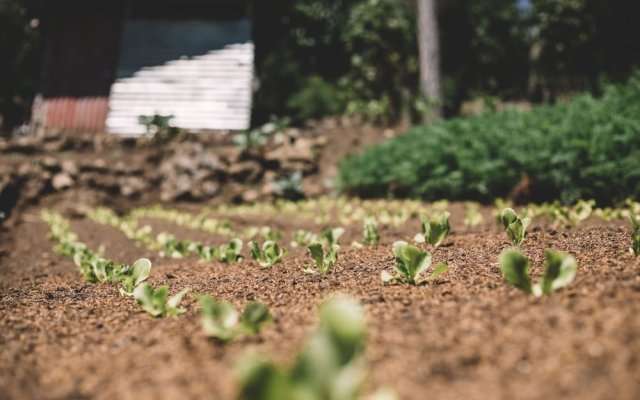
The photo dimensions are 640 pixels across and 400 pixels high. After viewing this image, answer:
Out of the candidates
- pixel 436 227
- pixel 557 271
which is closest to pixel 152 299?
pixel 557 271

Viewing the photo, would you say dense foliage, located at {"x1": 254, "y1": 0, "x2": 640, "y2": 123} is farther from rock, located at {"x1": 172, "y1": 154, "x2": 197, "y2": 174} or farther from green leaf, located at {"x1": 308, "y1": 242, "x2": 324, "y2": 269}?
green leaf, located at {"x1": 308, "y1": 242, "x2": 324, "y2": 269}

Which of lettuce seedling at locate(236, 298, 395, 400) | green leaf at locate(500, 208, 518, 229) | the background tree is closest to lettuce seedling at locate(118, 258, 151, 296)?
lettuce seedling at locate(236, 298, 395, 400)

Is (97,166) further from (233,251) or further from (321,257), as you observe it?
(321,257)

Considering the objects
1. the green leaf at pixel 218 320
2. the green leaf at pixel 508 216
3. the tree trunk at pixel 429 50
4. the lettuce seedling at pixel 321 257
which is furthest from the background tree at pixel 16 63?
the green leaf at pixel 218 320

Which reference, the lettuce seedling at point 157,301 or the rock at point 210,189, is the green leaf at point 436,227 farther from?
the rock at point 210,189

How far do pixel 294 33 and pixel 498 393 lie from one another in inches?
609

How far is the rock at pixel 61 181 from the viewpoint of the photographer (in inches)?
341

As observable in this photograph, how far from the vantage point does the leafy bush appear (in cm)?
445

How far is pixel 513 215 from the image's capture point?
2441mm

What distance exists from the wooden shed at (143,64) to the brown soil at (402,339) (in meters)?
10.1

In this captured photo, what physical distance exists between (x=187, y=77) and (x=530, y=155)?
9524 millimetres

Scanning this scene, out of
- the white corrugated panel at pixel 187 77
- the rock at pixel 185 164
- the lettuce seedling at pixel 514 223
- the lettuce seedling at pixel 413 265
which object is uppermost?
the white corrugated panel at pixel 187 77

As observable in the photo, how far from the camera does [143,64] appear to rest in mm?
12211

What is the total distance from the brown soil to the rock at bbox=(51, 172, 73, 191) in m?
7.17
